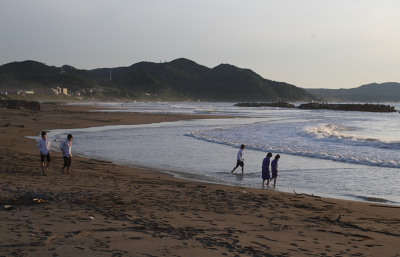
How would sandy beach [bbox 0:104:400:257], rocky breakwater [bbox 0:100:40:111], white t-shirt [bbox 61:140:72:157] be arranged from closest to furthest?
sandy beach [bbox 0:104:400:257]
white t-shirt [bbox 61:140:72:157]
rocky breakwater [bbox 0:100:40:111]

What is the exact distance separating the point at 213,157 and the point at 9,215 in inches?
506

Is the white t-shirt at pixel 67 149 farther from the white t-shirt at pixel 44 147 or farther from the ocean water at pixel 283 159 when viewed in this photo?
the ocean water at pixel 283 159

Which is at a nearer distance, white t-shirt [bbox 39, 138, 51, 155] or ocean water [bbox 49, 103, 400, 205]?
white t-shirt [bbox 39, 138, 51, 155]

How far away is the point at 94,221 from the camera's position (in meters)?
7.55

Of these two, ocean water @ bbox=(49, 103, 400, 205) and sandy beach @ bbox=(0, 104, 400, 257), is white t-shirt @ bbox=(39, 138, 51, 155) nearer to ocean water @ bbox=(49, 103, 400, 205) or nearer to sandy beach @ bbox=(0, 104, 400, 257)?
sandy beach @ bbox=(0, 104, 400, 257)

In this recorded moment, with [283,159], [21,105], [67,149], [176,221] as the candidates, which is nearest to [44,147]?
[67,149]

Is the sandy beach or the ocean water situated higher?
the sandy beach

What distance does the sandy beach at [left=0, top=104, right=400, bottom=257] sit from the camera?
6.37 metres

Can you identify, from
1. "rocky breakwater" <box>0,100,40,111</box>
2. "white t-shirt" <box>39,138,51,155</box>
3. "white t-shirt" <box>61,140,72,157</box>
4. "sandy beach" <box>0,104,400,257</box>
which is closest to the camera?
"sandy beach" <box>0,104,400,257</box>

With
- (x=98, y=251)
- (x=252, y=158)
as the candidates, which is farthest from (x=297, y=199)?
(x=252, y=158)

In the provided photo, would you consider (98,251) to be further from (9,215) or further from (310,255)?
(310,255)

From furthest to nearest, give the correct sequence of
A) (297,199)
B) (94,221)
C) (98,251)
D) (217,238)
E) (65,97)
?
1. (65,97)
2. (297,199)
3. (94,221)
4. (217,238)
5. (98,251)

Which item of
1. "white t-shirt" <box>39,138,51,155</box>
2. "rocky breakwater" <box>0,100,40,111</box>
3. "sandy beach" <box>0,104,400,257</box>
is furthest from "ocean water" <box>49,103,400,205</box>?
"rocky breakwater" <box>0,100,40,111</box>

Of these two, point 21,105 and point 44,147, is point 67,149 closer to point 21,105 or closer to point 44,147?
point 44,147
